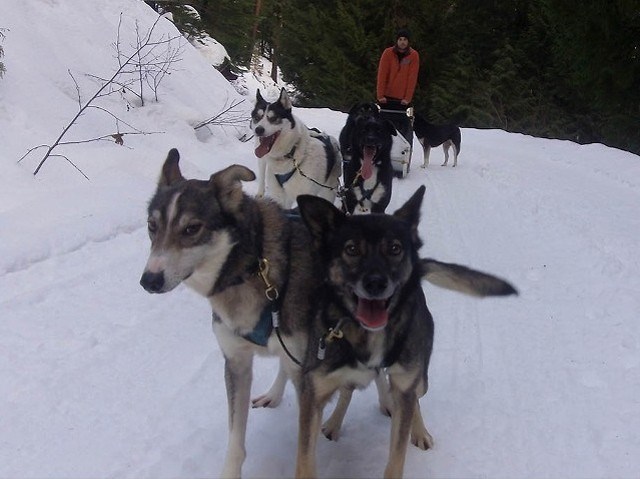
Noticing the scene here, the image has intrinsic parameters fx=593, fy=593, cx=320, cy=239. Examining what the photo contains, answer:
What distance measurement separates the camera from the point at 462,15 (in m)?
25.2

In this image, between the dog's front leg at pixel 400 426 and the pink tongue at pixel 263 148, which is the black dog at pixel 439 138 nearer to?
the pink tongue at pixel 263 148

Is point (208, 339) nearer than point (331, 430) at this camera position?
No

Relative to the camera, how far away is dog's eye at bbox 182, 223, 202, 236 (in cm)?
231

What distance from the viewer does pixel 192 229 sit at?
2.32 meters

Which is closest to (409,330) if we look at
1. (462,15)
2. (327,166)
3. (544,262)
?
(544,262)

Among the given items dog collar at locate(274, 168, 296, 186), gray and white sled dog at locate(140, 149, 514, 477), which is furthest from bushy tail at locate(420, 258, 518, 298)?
dog collar at locate(274, 168, 296, 186)

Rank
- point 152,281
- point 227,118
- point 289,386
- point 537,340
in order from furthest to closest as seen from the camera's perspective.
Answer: point 227,118 → point 537,340 → point 289,386 → point 152,281

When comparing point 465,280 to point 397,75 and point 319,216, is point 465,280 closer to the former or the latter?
point 319,216

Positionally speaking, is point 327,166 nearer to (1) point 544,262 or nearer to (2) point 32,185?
(1) point 544,262

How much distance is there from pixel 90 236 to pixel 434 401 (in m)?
3.37

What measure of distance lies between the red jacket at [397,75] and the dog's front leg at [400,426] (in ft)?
25.9

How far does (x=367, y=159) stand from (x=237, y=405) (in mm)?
3921

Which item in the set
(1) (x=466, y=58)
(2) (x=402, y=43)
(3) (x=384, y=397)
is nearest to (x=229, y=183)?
(3) (x=384, y=397)

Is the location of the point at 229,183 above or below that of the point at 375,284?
above
